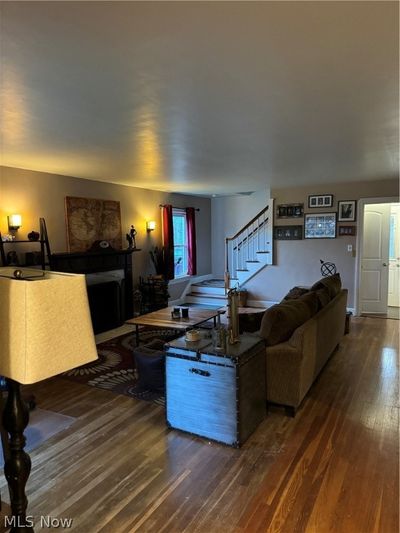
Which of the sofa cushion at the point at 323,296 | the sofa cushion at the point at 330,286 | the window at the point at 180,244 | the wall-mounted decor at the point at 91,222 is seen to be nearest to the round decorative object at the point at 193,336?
the sofa cushion at the point at 323,296

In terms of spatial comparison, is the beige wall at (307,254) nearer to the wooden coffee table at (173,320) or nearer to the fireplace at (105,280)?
the wooden coffee table at (173,320)

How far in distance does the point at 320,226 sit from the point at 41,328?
273 inches

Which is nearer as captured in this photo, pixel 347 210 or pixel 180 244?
pixel 347 210

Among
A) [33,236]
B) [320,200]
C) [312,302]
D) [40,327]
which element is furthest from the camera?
[320,200]

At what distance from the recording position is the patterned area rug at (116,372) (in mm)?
3747

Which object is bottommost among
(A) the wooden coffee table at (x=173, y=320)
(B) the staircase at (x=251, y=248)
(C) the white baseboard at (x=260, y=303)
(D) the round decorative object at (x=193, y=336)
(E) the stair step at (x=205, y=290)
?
(C) the white baseboard at (x=260, y=303)

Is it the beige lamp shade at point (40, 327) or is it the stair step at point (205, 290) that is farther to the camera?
the stair step at point (205, 290)

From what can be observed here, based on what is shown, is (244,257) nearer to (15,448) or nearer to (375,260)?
(375,260)

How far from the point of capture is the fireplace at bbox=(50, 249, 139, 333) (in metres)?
5.54

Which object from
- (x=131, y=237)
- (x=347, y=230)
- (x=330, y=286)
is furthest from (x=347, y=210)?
(x=131, y=237)

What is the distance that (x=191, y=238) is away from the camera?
28.7 feet

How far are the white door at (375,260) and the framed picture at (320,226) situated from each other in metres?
0.62

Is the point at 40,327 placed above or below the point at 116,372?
above

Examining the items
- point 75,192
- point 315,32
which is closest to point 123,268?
point 75,192
